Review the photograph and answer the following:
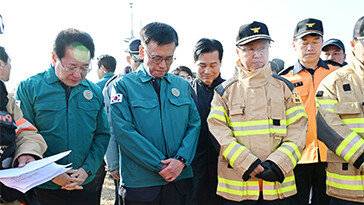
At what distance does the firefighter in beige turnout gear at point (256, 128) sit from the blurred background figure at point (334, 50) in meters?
2.44

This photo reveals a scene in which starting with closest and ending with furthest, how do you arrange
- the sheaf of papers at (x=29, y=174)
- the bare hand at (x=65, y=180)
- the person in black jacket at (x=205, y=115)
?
the sheaf of papers at (x=29, y=174)
the bare hand at (x=65, y=180)
the person in black jacket at (x=205, y=115)

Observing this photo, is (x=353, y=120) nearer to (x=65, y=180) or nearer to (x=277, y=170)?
(x=277, y=170)

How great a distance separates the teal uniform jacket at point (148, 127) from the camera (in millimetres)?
2340

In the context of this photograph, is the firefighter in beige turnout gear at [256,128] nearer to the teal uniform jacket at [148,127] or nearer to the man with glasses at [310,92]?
the teal uniform jacket at [148,127]

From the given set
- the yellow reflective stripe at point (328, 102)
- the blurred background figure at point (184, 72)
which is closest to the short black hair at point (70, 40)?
the yellow reflective stripe at point (328, 102)

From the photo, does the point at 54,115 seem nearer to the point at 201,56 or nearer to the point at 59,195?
the point at 59,195

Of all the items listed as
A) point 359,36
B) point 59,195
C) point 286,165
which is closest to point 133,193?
point 59,195

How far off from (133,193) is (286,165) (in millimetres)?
1304

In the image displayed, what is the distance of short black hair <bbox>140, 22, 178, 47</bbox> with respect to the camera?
255 centimetres

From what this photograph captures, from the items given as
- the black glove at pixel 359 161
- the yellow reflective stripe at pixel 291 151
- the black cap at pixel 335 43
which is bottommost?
the black glove at pixel 359 161

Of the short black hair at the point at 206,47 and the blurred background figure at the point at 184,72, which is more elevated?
the short black hair at the point at 206,47

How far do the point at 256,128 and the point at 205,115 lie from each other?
Result: 2.39 feet

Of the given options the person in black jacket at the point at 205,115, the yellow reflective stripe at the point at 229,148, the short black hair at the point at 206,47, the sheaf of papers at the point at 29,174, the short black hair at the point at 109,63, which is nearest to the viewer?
the sheaf of papers at the point at 29,174

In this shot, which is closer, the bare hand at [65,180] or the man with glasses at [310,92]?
the bare hand at [65,180]
